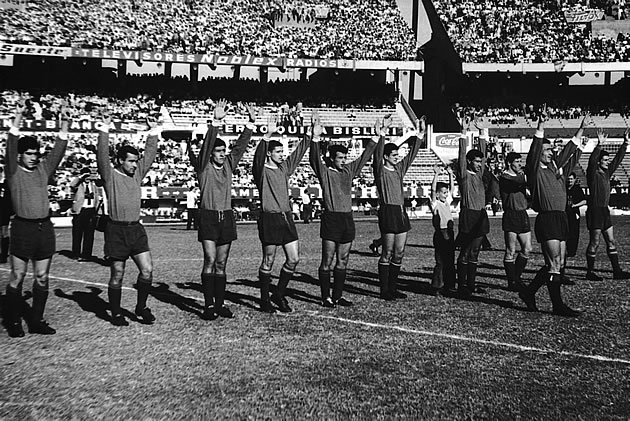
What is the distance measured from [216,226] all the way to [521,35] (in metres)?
44.3

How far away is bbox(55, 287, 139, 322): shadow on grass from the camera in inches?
315

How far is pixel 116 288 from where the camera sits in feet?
24.3

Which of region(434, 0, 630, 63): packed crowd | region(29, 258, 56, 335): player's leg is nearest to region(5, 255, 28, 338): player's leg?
region(29, 258, 56, 335): player's leg

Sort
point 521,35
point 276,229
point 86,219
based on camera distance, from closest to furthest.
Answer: point 276,229, point 86,219, point 521,35

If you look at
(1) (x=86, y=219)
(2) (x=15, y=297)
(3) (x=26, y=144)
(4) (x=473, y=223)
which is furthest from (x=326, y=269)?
(1) (x=86, y=219)

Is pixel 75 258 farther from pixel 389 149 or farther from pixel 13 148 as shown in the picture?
pixel 389 149

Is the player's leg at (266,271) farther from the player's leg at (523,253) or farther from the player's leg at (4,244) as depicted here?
the player's leg at (4,244)

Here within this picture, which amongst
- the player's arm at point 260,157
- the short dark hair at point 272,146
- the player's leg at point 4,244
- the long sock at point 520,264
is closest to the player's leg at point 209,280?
the player's arm at point 260,157

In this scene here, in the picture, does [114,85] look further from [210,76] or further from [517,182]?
[517,182]

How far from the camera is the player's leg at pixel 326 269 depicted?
27.8 feet

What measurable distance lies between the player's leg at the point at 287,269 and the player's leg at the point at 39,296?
2.79 metres

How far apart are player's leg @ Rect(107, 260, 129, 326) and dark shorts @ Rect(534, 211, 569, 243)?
5.00m

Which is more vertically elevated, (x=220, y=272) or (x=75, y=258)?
(x=220, y=272)

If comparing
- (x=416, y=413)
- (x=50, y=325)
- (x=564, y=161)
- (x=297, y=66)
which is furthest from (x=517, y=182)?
(x=297, y=66)
